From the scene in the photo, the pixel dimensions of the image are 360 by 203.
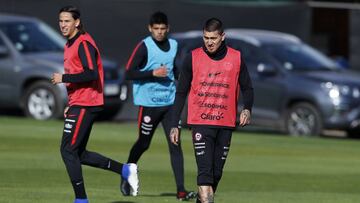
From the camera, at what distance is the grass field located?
44.0 ft

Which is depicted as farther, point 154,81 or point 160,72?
point 154,81

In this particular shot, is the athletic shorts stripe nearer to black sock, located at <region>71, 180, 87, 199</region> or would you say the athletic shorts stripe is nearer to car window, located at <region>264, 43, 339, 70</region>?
black sock, located at <region>71, 180, 87, 199</region>

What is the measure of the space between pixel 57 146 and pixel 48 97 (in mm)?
4464

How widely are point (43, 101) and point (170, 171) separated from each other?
303 inches

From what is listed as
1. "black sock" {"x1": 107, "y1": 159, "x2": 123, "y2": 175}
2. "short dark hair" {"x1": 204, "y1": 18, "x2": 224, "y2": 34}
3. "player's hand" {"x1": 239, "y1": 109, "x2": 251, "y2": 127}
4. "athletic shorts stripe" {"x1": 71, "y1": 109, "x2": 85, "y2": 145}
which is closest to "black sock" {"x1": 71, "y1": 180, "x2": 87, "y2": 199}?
"athletic shorts stripe" {"x1": 71, "y1": 109, "x2": 85, "y2": 145}

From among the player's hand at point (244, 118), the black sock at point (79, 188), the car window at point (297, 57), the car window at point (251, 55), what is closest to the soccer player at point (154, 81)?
the black sock at point (79, 188)

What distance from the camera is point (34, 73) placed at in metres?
23.3

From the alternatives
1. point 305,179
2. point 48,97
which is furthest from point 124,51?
point 305,179

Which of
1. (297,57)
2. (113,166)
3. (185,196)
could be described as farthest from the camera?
(297,57)

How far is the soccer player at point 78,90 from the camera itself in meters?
11.2

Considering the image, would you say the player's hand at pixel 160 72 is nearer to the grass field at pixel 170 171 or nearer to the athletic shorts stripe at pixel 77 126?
the grass field at pixel 170 171

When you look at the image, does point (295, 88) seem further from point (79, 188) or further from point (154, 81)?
point (79, 188)

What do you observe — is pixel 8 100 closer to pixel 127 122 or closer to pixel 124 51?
pixel 127 122

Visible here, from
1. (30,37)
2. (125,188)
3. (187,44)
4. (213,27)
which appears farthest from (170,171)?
(30,37)
